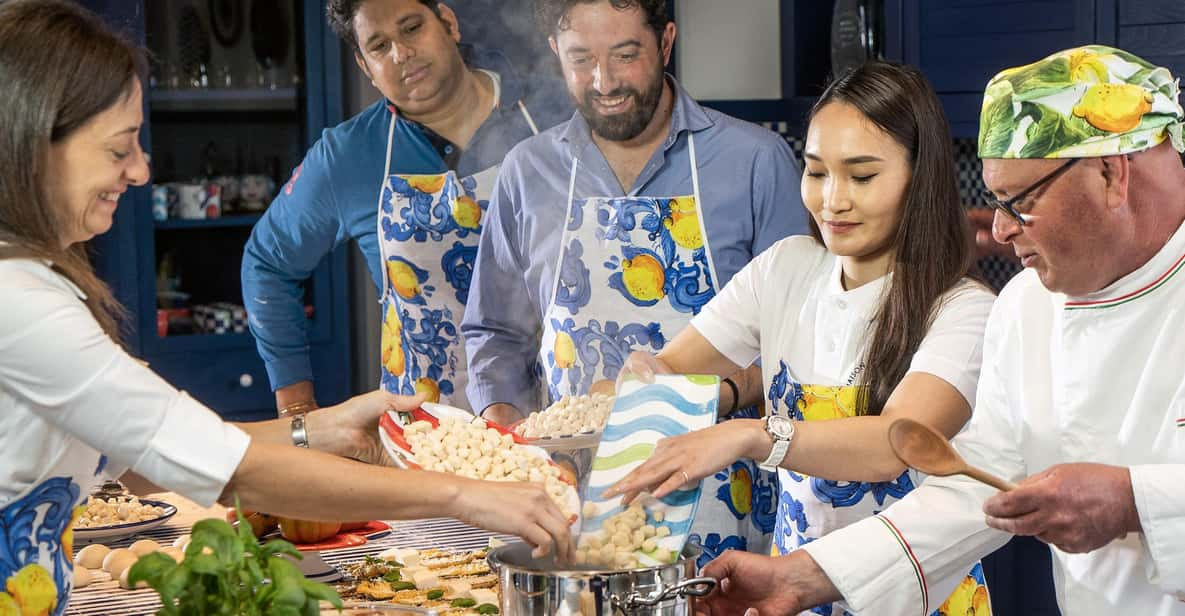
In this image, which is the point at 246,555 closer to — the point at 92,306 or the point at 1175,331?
the point at 92,306

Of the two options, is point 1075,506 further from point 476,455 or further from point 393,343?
point 393,343

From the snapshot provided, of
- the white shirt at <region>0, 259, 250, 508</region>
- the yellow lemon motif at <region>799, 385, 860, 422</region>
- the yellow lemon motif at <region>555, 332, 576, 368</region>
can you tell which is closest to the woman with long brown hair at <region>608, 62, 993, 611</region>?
the yellow lemon motif at <region>799, 385, 860, 422</region>

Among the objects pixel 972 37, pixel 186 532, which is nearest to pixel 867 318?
pixel 186 532

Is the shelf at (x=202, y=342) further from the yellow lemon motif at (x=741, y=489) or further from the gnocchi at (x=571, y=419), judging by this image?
the gnocchi at (x=571, y=419)

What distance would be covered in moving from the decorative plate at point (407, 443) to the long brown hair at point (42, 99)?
0.43 m

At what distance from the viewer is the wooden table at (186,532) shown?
5.46 ft

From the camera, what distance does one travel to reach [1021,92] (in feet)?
4.88

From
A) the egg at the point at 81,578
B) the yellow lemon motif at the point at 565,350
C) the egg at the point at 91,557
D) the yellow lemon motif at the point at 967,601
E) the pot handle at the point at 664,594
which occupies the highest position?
the yellow lemon motif at the point at 565,350

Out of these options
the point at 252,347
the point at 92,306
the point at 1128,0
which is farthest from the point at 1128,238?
the point at 252,347

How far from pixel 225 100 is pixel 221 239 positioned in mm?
444

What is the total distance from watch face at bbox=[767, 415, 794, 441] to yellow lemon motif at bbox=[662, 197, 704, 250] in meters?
0.75

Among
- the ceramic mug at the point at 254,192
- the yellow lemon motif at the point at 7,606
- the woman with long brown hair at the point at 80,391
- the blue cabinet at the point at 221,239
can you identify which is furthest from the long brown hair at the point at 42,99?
the ceramic mug at the point at 254,192

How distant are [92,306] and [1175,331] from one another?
1163 mm

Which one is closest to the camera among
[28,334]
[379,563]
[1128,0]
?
[28,334]
